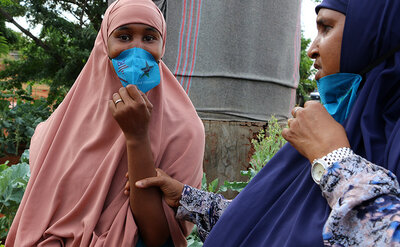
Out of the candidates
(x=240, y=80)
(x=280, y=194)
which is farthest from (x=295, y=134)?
(x=240, y=80)

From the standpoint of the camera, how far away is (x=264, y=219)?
1.45m

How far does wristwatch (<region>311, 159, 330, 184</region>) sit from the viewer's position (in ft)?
3.94

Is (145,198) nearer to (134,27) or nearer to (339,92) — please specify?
(134,27)

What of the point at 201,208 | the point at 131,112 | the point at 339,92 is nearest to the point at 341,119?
the point at 339,92

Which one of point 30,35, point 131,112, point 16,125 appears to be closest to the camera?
point 131,112

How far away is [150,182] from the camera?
182 cm

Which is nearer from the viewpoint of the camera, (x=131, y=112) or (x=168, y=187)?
(x=131, y=112)

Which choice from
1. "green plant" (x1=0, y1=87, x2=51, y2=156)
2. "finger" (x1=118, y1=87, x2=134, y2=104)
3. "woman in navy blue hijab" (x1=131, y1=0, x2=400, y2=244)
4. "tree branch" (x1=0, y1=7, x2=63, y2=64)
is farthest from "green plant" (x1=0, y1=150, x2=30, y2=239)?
"tree branch" (x1=0, y1=7, x2=63, y2=64)

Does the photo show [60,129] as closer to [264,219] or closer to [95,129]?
[95,129]

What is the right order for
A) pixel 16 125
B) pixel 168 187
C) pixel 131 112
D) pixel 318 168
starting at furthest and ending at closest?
pixel 16 125 → pixel 168 187 → pixel 131 112 → pixel 318 168

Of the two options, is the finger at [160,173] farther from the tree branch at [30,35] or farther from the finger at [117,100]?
the tree branch at [30,35]

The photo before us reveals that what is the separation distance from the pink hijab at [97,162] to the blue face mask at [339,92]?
2.58 feet

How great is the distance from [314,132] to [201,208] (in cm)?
75

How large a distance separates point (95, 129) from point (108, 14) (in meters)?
0.63
